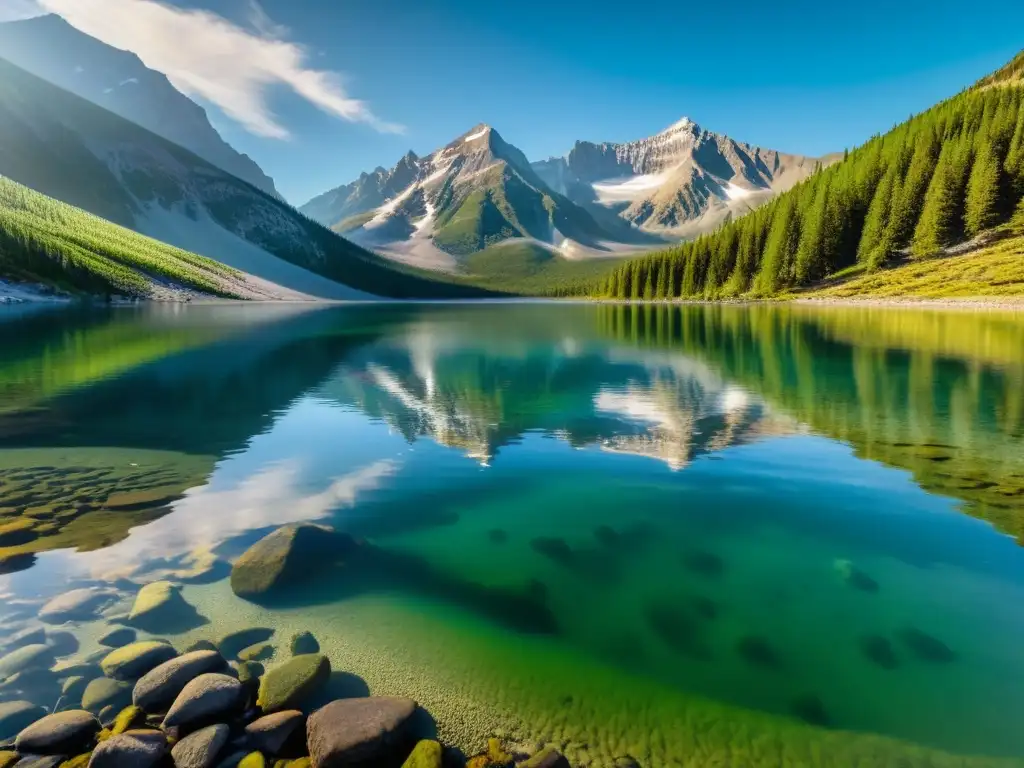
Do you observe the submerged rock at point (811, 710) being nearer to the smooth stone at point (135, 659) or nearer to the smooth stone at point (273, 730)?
the smooth stone at point (273, 730)

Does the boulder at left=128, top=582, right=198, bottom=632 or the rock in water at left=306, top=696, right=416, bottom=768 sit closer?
the rock in water at left=306, top=696, right=416, bottom=768

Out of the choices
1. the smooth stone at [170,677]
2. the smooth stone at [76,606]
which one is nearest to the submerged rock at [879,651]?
the smooth stone at [170,677]

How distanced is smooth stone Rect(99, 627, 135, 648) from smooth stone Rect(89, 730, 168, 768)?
2587 millimetres

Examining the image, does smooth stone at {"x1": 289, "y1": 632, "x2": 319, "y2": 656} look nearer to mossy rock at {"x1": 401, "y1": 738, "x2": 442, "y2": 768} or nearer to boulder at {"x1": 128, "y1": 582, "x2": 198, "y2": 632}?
boulder at {"x1": 128, "y1": 582, "x2": 198, "y2": 632}

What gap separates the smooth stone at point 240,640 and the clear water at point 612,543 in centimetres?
33

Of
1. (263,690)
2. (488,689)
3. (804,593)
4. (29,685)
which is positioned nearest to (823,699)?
(804,593)

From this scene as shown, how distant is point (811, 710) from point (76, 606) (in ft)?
40.3

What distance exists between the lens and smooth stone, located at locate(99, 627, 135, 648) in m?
8.97

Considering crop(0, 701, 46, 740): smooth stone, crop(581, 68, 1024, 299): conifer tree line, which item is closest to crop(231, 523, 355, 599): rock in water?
crop(0, 701, 46, 740): smooth stone

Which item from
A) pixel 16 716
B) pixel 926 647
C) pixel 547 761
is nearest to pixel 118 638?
pixel 16 716

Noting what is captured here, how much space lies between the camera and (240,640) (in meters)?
9.15

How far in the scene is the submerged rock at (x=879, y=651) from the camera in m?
8.70

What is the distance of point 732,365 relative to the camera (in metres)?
41.5

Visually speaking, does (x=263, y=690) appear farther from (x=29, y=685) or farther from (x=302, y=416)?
(x=302, y=416)
